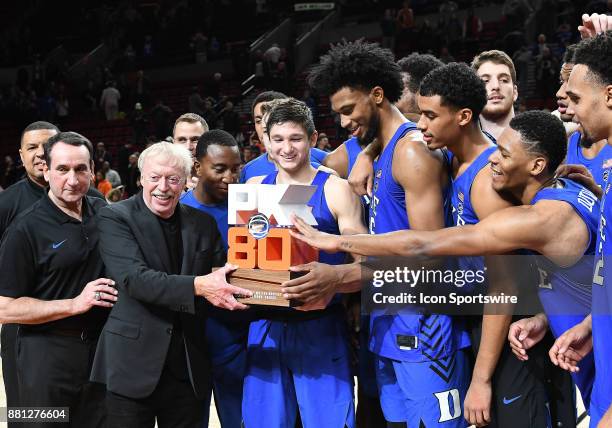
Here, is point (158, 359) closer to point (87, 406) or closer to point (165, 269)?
point (165, 269)

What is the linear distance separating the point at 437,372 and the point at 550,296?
0.62 metres

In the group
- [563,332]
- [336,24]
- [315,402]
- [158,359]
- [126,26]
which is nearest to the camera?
[563,332]

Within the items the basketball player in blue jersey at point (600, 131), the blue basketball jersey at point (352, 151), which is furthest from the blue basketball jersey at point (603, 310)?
the blue basketball jersey at point (352, 151)

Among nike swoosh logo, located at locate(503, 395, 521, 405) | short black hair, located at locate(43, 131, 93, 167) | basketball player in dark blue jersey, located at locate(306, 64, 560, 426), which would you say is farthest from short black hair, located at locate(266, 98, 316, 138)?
nike swoosh logo, located at locate(503, 395, 521, 405)

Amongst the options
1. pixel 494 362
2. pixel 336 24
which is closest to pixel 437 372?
pixel 494 362

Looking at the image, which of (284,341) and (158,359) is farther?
(284,341)

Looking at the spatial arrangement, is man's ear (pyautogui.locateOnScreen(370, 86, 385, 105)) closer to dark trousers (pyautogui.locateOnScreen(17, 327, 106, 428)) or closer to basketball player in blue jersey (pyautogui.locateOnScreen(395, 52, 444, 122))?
basketball player in blue jersey (pyautogui.locateOnScreen(395, 52, 444, 122))

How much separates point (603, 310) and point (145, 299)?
1.84 m

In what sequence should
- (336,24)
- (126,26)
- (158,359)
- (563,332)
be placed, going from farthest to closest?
(126,26), (336,24), (158,359), (563,332)

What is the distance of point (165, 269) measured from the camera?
11.6 ft

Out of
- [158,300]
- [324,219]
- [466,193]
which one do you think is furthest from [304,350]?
[466,193]

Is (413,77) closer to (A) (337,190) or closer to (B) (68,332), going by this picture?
(A) (337,190)

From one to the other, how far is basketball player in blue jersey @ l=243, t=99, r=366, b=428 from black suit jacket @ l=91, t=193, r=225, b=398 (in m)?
0.32

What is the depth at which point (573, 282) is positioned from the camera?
3115 millimetres
